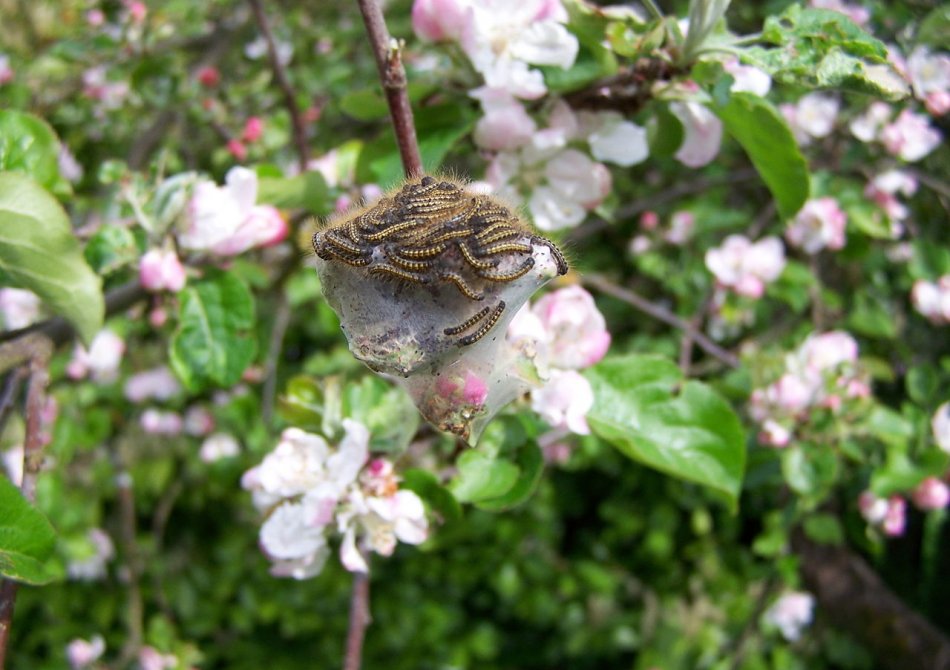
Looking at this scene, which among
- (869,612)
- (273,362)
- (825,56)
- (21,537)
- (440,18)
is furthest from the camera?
(869,612)

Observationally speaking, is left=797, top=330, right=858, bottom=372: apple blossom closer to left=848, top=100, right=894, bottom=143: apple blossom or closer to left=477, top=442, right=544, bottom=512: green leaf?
left=848, top=100, right=894, bottom=143: apple blossom

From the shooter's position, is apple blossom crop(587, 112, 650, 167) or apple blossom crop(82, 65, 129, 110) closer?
apple blossom crop(587, 112, 650, 167)

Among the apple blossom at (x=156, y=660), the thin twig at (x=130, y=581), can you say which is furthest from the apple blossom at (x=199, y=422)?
the apple blossom at (x=156, y=660)

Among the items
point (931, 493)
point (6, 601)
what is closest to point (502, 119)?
point (6, 601)

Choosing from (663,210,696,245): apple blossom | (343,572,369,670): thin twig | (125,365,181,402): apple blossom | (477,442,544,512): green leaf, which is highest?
(477,442,544,512): green leaf

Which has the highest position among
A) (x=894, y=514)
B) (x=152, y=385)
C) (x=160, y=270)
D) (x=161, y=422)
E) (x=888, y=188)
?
(x=160, y=270)

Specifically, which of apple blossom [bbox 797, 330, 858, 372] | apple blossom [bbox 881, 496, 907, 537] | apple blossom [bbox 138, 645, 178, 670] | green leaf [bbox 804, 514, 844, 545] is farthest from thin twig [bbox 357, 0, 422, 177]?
apple blossom [bbox 138, 645, 178, 670]

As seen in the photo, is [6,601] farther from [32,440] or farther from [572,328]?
[572,328]
